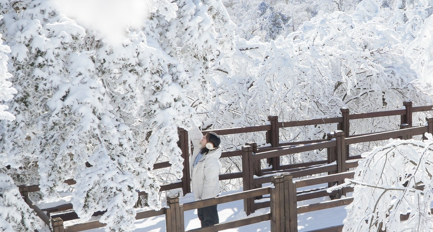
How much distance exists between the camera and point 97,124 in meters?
4.32

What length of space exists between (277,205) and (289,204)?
0.56ft

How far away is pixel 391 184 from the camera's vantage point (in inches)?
146

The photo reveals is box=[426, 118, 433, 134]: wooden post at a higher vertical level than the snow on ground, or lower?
higher

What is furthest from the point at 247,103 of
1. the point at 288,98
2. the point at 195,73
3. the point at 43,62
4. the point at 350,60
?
the point at 43,62

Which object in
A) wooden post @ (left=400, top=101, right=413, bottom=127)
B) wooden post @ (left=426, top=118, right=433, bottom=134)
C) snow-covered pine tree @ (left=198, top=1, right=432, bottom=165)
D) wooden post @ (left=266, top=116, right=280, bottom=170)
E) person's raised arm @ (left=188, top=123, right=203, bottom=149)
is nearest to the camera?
person's raised arm @ (left=188, top=123, right=203, bottom=149)

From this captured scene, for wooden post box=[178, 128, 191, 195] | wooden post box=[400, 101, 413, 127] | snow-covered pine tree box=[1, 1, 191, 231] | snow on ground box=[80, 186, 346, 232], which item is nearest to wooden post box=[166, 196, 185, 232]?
snow-covered pine tree box=[1, 1, 191, 231]

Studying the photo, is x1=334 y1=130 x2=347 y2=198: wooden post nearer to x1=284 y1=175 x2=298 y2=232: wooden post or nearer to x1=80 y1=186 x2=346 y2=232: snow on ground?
x1=80 y1=186 x2=346 y2=232: snow on ground

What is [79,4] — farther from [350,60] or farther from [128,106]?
[350,60]

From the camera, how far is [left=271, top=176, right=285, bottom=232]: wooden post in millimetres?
5316

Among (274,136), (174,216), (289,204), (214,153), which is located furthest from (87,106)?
(274,136)

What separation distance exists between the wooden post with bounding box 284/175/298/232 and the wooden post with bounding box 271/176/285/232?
0.15 feet

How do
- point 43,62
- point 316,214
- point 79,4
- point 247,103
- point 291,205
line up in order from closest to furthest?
point 43,62, point 79,4, point 291,205, point 316,214, point 247,103

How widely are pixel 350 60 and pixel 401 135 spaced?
275 cm

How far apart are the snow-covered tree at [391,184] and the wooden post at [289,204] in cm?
159
